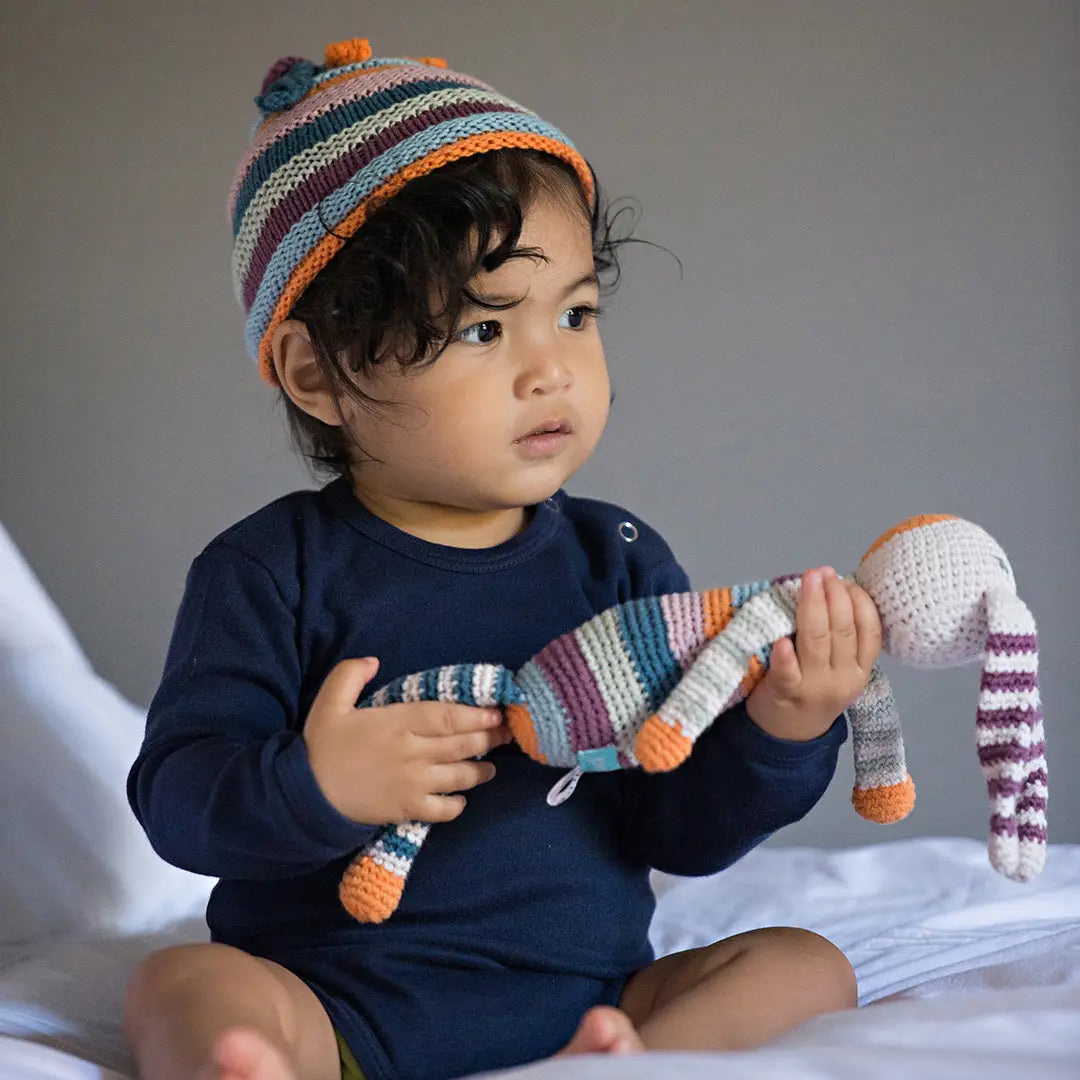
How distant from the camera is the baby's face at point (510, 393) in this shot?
0.97 m

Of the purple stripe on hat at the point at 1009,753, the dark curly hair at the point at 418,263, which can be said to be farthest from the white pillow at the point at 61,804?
the purple stripe on hat at the point at 1009,753

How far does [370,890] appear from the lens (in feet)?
2.93

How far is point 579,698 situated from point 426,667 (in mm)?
169

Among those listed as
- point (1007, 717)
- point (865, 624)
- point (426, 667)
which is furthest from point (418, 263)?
point (1007, 717)

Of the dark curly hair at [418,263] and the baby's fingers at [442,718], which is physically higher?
the dark curly hair at [418,263]

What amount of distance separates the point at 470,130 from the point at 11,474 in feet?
4.09

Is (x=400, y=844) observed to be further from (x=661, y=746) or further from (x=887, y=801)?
(x=887, y=801)

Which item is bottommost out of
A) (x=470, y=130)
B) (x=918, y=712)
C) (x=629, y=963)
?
(x=918, y=712)

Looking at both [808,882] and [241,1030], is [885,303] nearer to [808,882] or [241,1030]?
[808,882]

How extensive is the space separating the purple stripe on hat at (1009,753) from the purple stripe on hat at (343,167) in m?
0.58

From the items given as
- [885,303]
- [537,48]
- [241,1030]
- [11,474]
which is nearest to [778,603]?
[241,1030]

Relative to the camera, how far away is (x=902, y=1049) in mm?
692

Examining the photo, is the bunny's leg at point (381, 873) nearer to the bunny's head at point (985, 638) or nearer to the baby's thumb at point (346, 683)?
the baby's thumb at point (346, 683)

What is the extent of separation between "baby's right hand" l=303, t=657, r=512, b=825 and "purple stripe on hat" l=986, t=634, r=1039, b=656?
0.32 metres
